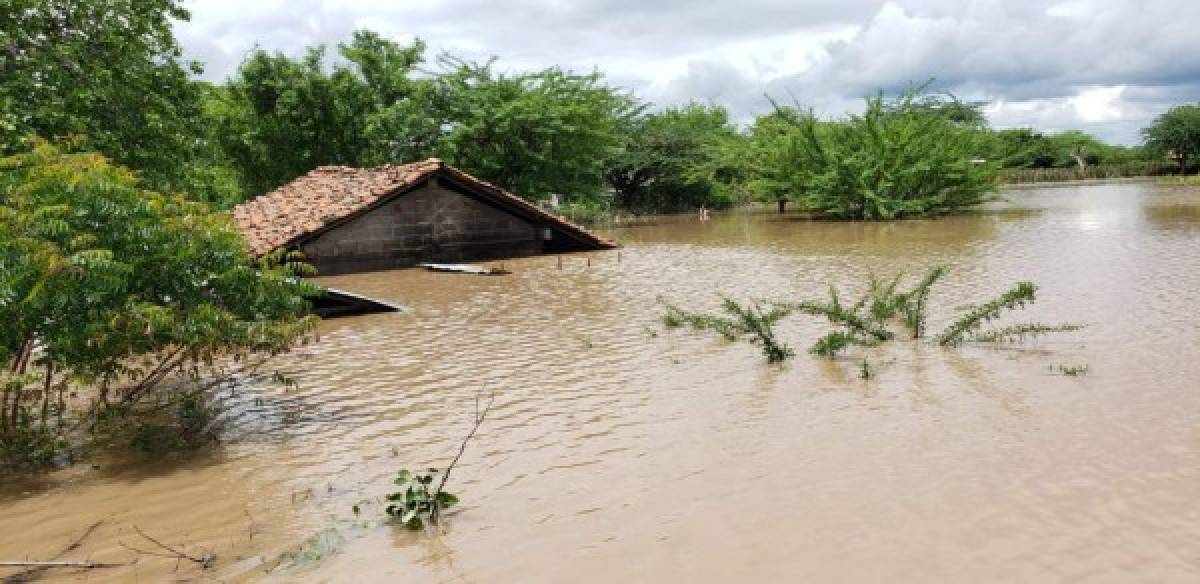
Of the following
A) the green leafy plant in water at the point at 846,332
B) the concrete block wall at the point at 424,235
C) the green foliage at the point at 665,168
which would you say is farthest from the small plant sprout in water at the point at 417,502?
the green foliage at the point at 665,168

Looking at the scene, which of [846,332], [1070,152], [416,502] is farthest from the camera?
[1070,152]

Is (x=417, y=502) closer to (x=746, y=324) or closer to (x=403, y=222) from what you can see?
(x=746, y=324)

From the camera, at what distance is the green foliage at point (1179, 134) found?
63000mm

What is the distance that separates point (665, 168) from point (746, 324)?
34384 mm

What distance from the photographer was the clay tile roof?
20.9 m

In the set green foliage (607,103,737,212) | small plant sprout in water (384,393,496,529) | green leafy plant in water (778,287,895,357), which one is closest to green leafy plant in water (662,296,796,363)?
green leafy plant in water (778,287,895,357)

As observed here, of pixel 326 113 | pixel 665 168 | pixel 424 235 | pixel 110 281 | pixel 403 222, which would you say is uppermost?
pixel 326 113

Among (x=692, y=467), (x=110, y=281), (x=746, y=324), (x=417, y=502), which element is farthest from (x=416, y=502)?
(x=746, y=324)

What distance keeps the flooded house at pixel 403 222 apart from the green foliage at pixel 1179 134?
5629 cm

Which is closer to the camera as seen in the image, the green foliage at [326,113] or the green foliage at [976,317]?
the green foliage at [976,317]

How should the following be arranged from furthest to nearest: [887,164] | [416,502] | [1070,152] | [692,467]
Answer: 1. [1070,152]
2. [887,164]
3. [692,467]
4. [416,502]

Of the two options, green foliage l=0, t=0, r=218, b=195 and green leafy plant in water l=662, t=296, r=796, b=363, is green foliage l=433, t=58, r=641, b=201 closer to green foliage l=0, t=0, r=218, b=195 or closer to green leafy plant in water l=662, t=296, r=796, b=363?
green foliage l=0, t=0, r=218, b=195

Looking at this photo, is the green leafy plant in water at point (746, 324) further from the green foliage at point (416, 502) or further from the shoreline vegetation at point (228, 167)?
the green foliage at point (416, 502)

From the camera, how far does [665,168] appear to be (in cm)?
4381
